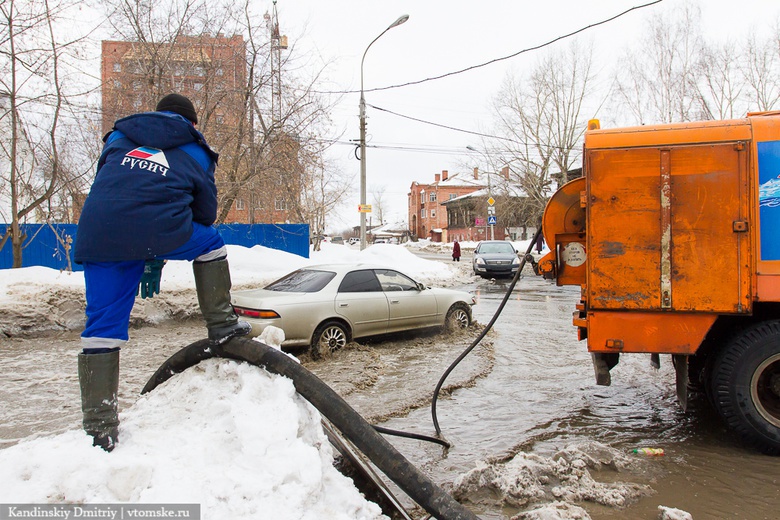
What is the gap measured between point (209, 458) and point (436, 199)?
265ft

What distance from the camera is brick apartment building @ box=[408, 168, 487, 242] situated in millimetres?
79812

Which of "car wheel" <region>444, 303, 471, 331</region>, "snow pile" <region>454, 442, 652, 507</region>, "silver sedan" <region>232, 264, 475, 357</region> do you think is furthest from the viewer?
"car wheel" <region>444, 303, 471, 331</region>

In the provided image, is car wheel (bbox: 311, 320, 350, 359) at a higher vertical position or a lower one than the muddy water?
higher

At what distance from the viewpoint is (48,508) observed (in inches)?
76.8

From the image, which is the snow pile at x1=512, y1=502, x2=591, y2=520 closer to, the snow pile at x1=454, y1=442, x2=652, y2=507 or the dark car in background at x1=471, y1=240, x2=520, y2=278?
the snow pile at x1=454, y1=442, x2=652, y2=507

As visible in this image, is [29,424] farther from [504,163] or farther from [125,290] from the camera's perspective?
[504,163]

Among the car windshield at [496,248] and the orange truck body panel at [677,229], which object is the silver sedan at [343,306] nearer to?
the orange truck body panel at [677,229]

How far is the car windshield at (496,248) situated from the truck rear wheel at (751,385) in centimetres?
1922

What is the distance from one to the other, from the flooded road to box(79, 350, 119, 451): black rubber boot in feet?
7.52

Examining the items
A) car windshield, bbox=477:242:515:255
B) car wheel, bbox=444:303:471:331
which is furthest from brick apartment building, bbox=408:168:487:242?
car wheel, bbox=444:303:471:331

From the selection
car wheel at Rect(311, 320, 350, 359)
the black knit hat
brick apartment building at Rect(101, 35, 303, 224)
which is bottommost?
car wheel at Rect(311, 320, 350, 359)

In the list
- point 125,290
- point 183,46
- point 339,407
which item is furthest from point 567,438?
point 183,46

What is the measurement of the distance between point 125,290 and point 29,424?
3656mm

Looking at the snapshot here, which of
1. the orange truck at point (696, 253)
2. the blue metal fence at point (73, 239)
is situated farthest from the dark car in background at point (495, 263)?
the orange truck at point (696, 253)
